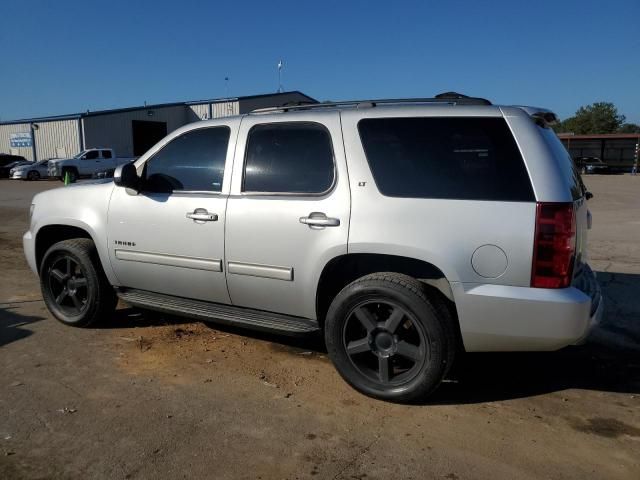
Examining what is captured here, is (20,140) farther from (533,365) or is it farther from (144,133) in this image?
(533,365)

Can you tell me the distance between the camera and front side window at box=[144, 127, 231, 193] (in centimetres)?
416

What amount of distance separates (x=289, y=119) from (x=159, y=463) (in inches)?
94.8

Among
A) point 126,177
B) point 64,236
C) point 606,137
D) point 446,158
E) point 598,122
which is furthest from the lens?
point 598,122

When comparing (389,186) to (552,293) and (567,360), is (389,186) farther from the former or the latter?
(567,360)

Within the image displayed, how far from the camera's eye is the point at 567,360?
4348 mm

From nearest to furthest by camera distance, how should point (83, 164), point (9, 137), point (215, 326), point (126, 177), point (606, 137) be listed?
1. point (126, 177)
2. point (215, 326)
3. point (83, 164)
4. point (9, 137)
5. point (606, 137)

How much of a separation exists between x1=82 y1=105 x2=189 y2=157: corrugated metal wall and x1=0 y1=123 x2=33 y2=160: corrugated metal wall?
24.4ft

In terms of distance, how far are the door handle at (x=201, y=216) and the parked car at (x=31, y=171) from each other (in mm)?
33849

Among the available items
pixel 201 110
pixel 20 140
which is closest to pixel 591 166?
pixel 201 110

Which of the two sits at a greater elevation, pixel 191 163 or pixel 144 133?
pixel 144 133

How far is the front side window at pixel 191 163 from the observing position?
13.6ft

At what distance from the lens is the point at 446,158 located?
3.38m

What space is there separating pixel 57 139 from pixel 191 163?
4202 cm

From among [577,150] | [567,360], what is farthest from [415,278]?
[577,150]
